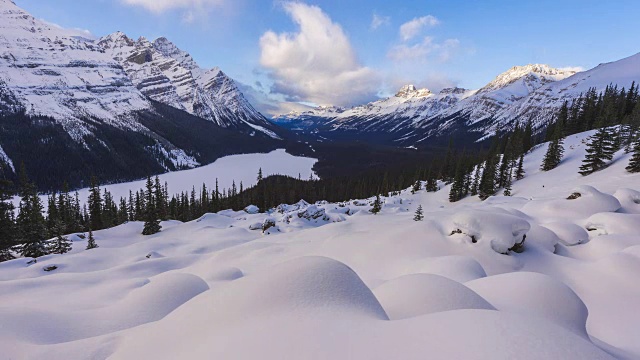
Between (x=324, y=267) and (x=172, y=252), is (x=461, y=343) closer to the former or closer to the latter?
(x=324, y=267)

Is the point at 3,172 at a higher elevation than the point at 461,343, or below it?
below

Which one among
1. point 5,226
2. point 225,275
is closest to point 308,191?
point 5,226

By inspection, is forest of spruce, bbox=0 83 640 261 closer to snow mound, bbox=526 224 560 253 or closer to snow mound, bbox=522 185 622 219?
snow mound, bbox=526 224 560 253

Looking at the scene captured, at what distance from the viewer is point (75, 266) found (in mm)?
17781

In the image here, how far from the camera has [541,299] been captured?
5891 millimetres

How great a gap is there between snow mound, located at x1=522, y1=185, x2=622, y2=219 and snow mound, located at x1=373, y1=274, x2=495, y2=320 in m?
17.4

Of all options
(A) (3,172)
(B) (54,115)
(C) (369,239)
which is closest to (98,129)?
(B) (54,115)

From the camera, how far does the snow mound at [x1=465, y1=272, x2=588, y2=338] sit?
18.1 ft

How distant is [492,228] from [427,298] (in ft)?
31.3

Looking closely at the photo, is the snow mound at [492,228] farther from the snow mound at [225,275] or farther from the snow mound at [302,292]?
the snow mound at [225,275]

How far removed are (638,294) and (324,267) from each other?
429 inches

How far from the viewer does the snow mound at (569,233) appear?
1354 centimetres

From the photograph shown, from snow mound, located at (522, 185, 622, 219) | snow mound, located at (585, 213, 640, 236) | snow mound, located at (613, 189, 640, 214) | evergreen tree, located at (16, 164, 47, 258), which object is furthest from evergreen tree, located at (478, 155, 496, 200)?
evergreen tree, located at (16, 164, 47, 258)

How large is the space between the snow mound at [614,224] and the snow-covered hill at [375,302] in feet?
0.20
